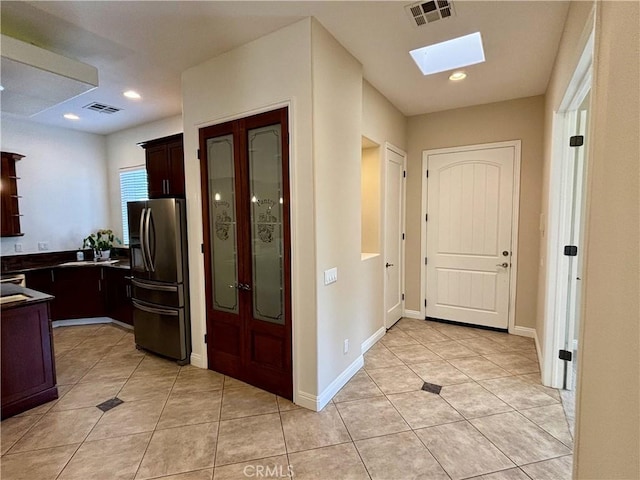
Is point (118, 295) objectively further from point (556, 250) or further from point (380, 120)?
point (556, 250)

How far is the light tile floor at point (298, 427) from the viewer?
1906 mm

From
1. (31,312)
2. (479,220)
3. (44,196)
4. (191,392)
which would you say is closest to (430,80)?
(479,220)

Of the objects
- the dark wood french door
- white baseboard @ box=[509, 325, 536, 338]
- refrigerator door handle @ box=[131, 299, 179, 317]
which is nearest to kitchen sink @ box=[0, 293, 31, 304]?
refrigerator door handle @ box=[131, 299, 179, 317]

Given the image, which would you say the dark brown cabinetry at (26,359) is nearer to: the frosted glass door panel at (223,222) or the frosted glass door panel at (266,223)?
the frosted glass door panel at (223,222)

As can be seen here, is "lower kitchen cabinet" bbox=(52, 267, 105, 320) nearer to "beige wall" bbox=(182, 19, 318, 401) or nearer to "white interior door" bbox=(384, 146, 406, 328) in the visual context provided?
"beige wall" bbox=(182, 19, 318, 401)

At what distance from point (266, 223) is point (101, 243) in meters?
3.95

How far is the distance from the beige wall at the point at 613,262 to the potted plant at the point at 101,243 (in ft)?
19.4

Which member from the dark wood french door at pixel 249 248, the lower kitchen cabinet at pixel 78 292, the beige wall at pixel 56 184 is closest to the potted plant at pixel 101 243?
the beige wall at pixel 56 184

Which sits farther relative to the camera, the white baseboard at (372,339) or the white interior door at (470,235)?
the white interior door at (470,235)

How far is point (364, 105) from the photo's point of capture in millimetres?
3346

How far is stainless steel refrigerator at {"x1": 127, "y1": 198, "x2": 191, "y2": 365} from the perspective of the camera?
3.17 metres

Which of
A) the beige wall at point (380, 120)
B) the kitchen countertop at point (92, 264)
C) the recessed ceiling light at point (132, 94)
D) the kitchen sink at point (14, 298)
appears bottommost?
the kitchen countertop at point (92, 264)

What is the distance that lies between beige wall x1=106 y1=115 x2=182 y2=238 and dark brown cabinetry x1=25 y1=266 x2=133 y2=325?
1119mm

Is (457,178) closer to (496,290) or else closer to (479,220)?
(479,220)
